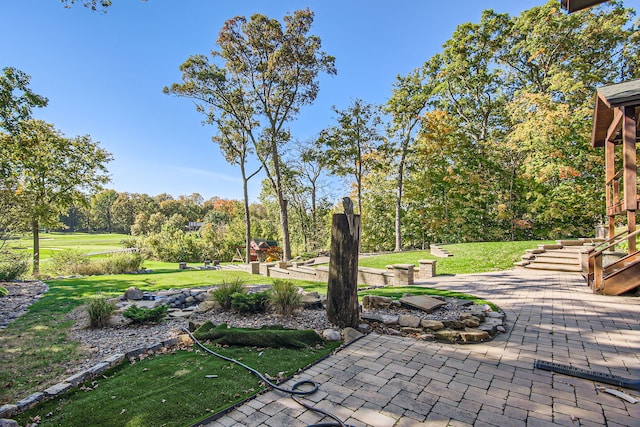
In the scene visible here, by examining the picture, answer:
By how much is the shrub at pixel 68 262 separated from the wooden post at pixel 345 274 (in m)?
13.1

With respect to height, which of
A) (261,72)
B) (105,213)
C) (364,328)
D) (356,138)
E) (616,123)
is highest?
(261,72)

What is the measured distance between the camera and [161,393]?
2393mm

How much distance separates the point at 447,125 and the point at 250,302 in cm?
1543

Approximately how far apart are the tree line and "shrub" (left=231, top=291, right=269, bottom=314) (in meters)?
9.19

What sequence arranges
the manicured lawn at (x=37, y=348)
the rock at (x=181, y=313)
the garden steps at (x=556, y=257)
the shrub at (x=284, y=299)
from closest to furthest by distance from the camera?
1. the manicured lawn at (x=37, y=348)
2. the shrub at (x=284, y=299)
3. the rock at (x=181, y=313)
4. the garden steps at (x=556, y=257)

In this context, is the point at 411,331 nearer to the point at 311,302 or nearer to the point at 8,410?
the point at 311,302

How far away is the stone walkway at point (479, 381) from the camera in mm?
2145

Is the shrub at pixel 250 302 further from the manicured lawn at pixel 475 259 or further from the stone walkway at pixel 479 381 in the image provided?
the manicured lawn at pixel 475 259

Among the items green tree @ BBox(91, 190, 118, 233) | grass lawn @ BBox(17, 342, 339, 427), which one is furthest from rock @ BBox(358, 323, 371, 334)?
green tree @ BBox(91, 190, 118, 233)

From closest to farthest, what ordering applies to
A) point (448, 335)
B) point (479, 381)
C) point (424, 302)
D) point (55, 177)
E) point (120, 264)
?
point (479, 381)
point (448, 335)
point (424, 302)
point (120, 264)
point (55, 177)

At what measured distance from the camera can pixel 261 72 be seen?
1354 cm

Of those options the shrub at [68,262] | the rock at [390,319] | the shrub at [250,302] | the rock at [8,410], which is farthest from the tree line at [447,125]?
the rock at [8,410]

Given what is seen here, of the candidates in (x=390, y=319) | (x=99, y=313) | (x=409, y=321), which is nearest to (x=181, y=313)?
Result: (x=99, y=313)

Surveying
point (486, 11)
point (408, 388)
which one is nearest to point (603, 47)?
point (486, 11)
